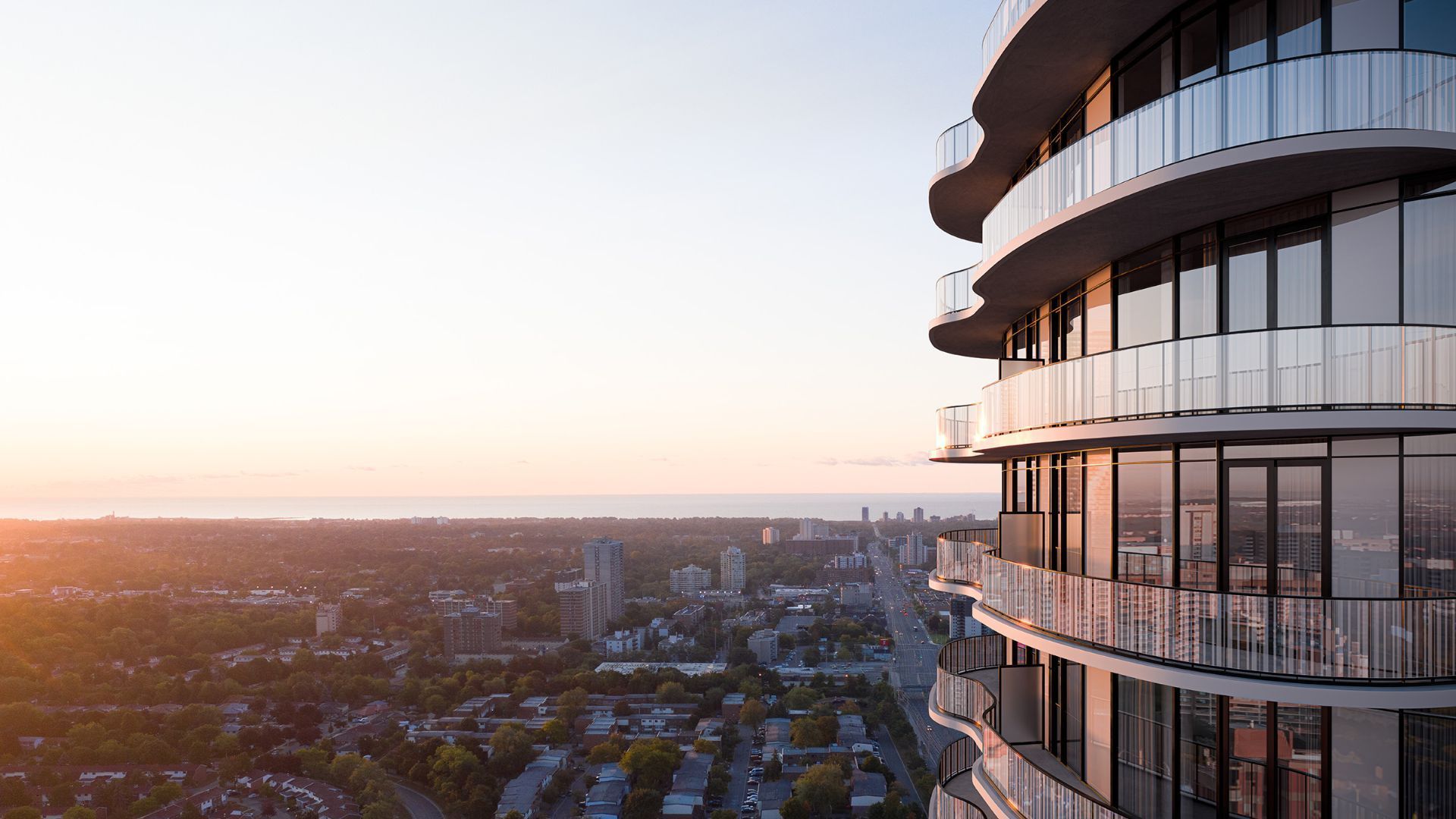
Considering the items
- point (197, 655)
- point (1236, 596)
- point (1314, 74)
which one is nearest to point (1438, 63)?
point (1314, 74)

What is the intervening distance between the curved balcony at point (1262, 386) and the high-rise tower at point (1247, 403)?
3 cm

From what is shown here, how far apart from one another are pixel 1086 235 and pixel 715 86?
29.8 m

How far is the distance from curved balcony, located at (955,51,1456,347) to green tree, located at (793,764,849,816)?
6585cm

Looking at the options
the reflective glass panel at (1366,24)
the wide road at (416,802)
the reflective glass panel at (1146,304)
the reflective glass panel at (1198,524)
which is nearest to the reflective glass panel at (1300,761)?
the reflective glass panel at (1198,524)

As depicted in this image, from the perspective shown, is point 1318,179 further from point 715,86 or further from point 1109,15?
point 715,86

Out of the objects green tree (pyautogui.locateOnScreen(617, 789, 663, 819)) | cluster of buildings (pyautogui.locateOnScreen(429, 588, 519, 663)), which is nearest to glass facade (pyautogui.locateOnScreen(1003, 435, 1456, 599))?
green tree (pyautogui.locateOnScreen(617, 789, 663, 819))

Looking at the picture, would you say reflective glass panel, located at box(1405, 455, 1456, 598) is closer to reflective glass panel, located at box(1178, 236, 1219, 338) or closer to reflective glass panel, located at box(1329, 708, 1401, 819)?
reflective glass panel, located at box(1329, 708, 1401, 819)

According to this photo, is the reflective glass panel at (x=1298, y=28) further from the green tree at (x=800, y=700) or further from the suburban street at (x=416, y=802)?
the green tree at (x=800, y=700)

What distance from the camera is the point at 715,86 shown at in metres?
38.3

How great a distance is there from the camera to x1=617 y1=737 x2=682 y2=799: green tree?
255 feet

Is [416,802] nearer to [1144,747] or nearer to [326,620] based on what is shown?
[326,620]

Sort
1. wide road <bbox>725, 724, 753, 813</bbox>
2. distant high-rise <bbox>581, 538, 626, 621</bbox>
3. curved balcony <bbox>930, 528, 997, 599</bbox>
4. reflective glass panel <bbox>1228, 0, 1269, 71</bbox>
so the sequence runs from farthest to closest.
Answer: distant high-rise <bbox>581, 538, 626, 621</bbox>, wide road <bbox>725, 724, 753, 813</bbox>, curved balcony <bbox>930, 528, 997, 599</bbox>, reflective glass panel <bbox>1228, 0, 1269, 71</bbox>

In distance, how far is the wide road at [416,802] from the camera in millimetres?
74438

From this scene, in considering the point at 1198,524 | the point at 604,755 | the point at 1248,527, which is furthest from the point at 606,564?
the point at 1248,527
